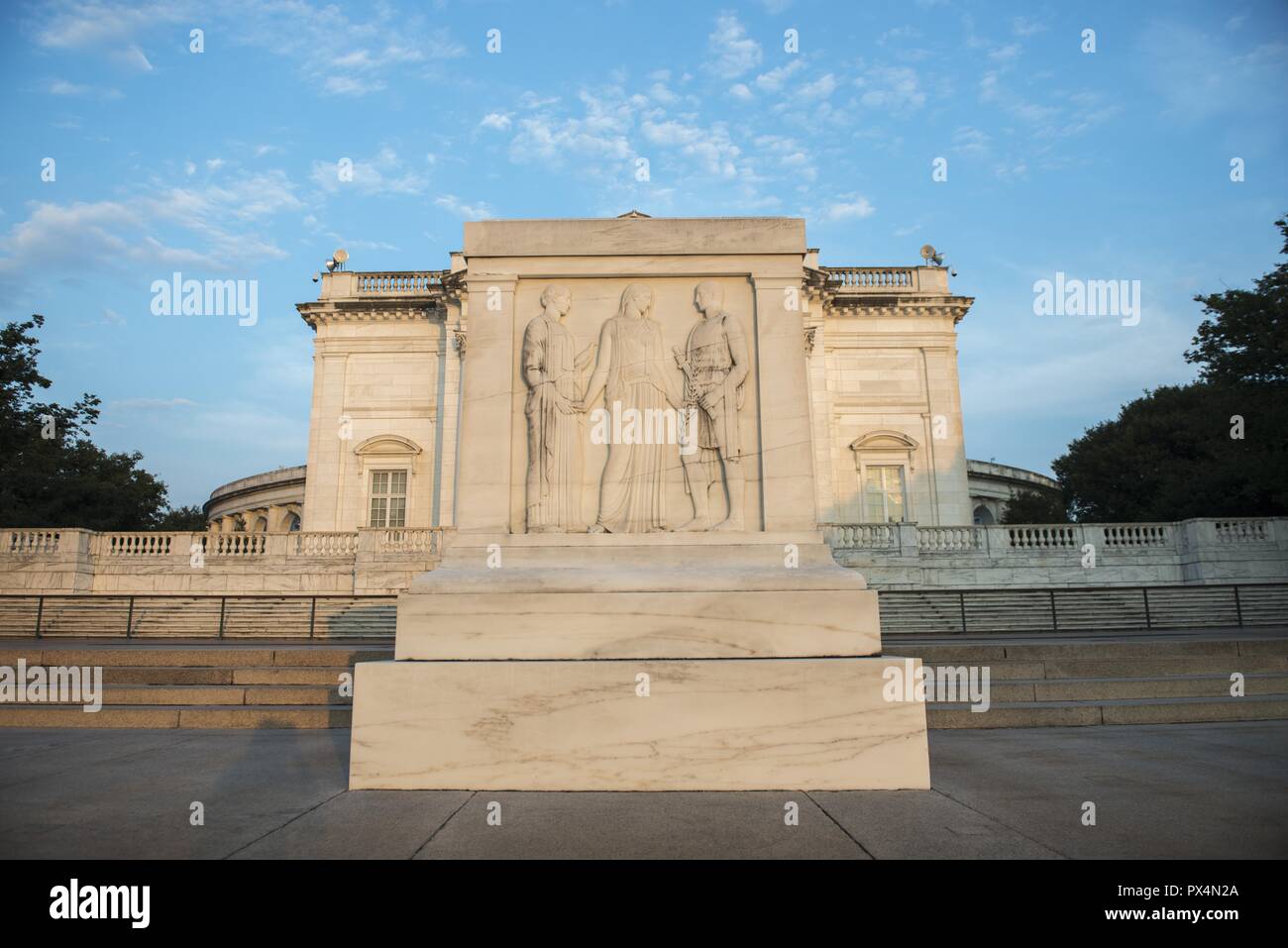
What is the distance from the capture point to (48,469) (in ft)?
108

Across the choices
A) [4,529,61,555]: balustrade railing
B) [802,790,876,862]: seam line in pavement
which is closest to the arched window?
[4,529,61,555]: balustrade railing

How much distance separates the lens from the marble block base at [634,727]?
198 inches

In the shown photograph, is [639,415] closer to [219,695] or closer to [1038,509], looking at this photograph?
[219,695]

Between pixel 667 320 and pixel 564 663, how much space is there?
306cm

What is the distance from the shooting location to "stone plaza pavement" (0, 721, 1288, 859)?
371cm

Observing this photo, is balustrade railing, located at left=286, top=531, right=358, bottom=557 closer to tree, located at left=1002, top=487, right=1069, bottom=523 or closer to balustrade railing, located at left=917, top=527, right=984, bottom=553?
balustrade railing, located at left=917, top=527, right=984, bottom=553

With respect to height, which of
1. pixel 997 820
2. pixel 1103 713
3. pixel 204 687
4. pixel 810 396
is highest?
pixel 810 396

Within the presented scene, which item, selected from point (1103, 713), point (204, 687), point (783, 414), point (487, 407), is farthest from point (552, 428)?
point (1103, 713)

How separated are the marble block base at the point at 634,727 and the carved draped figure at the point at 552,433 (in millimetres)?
1430

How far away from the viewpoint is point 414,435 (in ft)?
120

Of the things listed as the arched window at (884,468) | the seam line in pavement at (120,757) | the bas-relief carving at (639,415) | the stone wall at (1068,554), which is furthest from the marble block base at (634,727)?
the arched window at (884,468)

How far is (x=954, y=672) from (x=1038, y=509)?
35.0 meters
